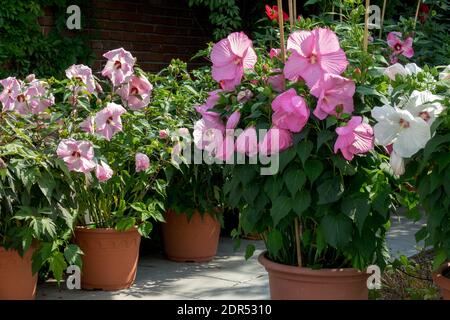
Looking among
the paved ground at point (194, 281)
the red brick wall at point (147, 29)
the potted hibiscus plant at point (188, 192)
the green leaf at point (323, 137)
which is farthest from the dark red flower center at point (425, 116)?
the red brick wall at point (147, 29)

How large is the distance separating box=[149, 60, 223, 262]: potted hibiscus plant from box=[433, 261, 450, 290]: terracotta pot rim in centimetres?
173

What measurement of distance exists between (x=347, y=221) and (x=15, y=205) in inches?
63.0

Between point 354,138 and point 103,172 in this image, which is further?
point 103,172

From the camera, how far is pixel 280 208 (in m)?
2.48

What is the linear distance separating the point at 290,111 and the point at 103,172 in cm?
131

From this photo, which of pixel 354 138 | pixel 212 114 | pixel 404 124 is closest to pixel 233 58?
pixel 212 114

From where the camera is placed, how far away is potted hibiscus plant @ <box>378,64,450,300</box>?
2.24 meters

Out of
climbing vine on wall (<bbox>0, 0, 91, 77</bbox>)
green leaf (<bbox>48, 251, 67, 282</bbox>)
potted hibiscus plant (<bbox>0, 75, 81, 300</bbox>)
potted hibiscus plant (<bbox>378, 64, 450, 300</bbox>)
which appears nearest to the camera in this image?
potted hibiscus plant (<bbox>378, 64, 450, 300</bbox>)

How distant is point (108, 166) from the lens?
11.4 ft

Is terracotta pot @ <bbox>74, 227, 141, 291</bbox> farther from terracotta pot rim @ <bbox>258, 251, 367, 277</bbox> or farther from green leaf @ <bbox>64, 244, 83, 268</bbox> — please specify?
terracotta pot rim @ <bbox>258, 251, 367, 277</bbox>

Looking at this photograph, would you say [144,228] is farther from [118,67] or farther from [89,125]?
[118,67]

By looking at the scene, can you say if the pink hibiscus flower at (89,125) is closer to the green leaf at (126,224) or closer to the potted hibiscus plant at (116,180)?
the potted hibiscus plant at (116,180)

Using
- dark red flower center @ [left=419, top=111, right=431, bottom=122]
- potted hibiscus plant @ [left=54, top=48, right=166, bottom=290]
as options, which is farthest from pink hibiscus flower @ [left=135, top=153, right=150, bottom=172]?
dark red flower center @ [left=419, top=111, right=431, bottom=122]
